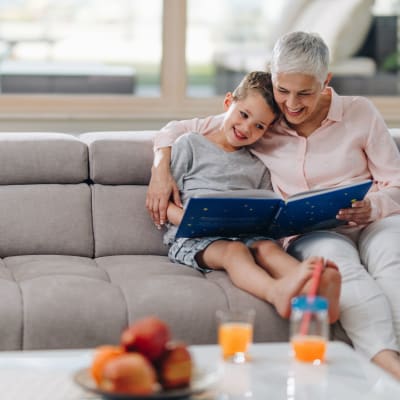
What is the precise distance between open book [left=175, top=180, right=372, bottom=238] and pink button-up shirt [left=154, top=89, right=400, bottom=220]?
0.65 feet

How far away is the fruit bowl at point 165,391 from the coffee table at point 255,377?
34 mm

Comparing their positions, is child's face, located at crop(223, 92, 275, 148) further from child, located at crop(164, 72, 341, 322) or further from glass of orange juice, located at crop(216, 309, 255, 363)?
glass of orange juice, located at crop(216, 309, 255, 363)

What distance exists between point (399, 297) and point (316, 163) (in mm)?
572

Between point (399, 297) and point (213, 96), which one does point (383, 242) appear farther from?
point (213, 96)

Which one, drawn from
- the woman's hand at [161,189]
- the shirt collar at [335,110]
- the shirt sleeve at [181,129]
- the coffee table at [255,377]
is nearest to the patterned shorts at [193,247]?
the woman's hand at [161,189]

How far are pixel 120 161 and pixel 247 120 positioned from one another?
1.70ft

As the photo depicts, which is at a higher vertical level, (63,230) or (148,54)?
(148,54)

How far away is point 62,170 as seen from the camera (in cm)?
319

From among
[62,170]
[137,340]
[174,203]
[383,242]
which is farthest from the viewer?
[62,170]

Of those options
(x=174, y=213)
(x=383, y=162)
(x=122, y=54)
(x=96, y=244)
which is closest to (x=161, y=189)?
(x=174, y=213)

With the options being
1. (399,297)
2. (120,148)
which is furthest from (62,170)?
(399,297)

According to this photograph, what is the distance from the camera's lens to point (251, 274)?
8.66 ft

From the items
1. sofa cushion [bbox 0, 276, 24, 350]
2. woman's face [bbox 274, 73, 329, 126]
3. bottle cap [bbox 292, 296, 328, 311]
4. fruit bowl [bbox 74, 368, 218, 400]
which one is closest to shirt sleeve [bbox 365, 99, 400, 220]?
woman's face [bbox 274, 73, 329, 126]

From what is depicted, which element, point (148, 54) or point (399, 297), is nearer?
point (399, 297)
